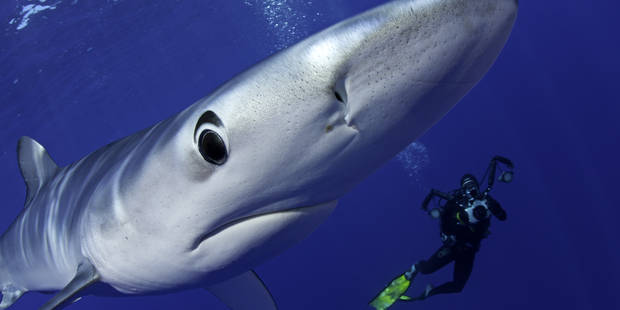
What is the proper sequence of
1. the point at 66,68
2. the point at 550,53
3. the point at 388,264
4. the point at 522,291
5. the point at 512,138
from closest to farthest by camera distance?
the point at 66,68 → the point at 522,291 → the point at 388,264 → the point at 512,138 → the point at 550,53

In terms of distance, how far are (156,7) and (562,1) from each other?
6463 centimetres

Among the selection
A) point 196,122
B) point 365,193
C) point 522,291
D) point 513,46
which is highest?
point 196,122

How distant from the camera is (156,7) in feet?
60.0

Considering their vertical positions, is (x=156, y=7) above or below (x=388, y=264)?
above

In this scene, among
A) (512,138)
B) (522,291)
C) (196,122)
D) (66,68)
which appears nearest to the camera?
(196,122)

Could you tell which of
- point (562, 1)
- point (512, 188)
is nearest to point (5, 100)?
point (512, 188)

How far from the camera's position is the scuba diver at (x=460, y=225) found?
21.0 feet

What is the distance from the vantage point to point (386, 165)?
43.2 feet

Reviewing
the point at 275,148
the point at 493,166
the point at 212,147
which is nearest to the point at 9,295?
the point at 212,147

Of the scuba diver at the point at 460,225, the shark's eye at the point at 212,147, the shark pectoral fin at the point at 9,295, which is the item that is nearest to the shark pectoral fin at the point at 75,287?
the shark's eye at the point at 212,147

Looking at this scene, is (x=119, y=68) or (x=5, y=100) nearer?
(x=5, y=100)

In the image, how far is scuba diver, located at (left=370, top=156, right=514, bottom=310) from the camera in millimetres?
6391

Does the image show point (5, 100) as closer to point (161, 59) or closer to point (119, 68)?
point (119, 68)

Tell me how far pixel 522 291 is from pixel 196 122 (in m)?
27.0
